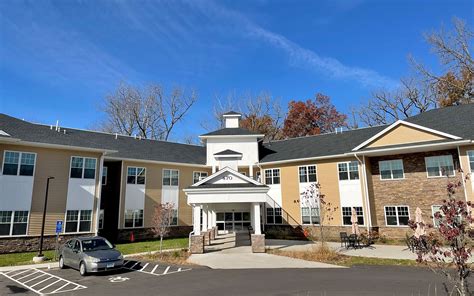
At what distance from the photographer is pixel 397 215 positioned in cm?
2141

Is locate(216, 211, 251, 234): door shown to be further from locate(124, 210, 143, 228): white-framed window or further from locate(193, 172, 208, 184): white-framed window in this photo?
locate(124, 210, 143, 228): white-framed window

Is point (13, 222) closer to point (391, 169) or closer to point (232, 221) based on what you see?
point (232, 221)

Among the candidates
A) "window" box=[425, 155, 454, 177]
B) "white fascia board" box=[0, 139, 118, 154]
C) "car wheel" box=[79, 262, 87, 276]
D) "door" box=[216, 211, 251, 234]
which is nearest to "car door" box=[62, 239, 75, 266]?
"car wheel" box=[79, 262, 87, 276]

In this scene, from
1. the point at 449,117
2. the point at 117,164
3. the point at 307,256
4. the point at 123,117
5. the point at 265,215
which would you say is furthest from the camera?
the point at 123,117

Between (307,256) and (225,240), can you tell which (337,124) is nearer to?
(225,240)

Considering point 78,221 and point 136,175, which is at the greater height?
point 136,175

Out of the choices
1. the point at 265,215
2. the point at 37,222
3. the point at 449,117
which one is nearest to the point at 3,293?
the point at 37,222

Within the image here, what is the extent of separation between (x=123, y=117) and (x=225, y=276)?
3524 centimetres

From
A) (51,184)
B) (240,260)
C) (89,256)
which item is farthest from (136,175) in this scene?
(240,260)

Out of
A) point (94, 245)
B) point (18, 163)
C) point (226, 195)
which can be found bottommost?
point (94, 245)

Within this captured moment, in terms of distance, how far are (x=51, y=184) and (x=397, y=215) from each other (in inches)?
945

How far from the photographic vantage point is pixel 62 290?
10422mm

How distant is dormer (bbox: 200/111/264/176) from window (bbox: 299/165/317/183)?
4.51 meters

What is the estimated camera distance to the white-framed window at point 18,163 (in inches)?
741
